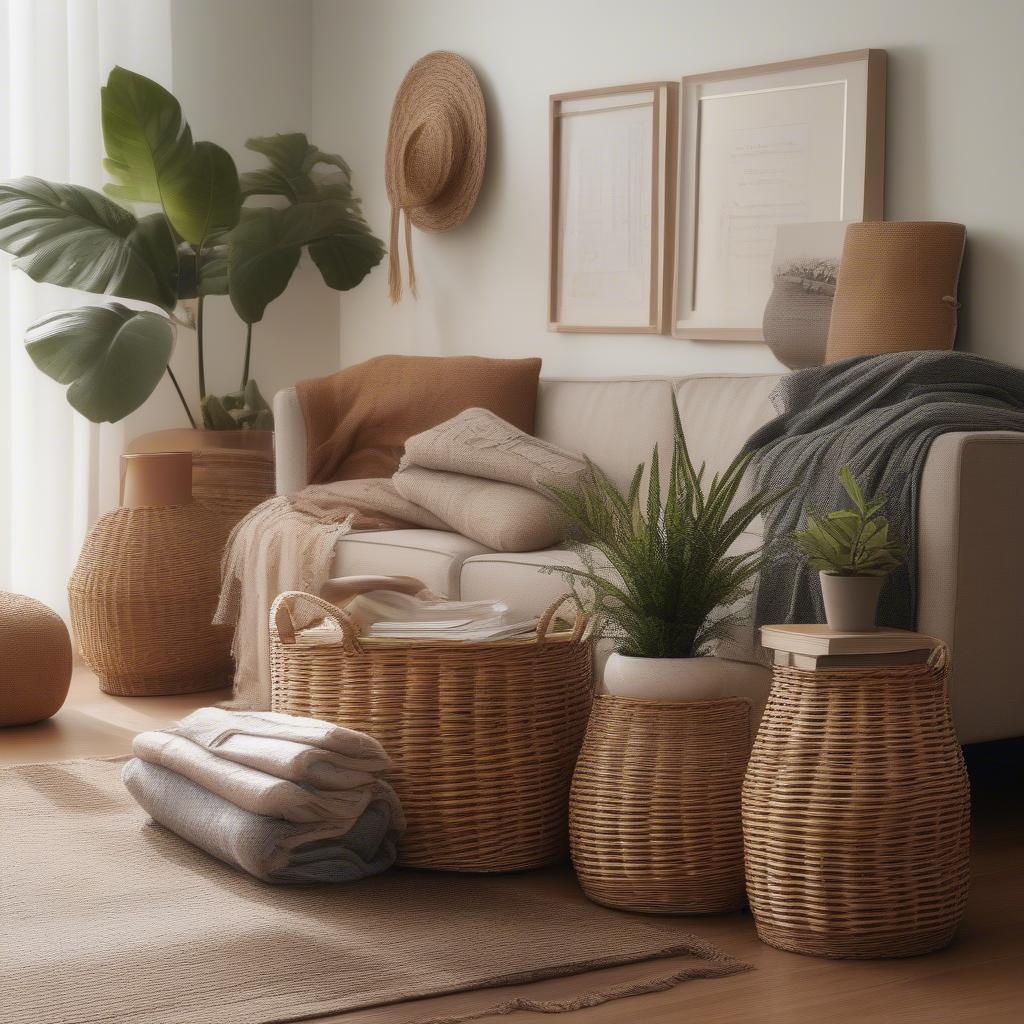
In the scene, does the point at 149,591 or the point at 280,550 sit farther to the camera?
the point at 149,591

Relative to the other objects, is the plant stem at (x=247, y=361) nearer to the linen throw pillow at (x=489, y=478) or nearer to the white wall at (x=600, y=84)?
the white wall at (x=600, y=84)

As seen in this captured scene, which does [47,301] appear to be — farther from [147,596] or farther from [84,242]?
[147,596]

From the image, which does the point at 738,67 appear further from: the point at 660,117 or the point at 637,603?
the point at 637,603

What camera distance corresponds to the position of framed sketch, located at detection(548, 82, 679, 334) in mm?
4133

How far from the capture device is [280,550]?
3771 mm

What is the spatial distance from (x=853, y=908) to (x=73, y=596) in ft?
8.99

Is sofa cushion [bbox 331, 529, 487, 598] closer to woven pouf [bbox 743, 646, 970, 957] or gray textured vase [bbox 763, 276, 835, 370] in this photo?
gray textured vase [bbox 763, 276, 835, 370]

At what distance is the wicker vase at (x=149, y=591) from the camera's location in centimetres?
418

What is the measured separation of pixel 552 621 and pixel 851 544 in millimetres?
629

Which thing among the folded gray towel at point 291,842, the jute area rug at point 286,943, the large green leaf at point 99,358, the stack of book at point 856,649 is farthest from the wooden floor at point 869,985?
the large green leaf at point 99,358

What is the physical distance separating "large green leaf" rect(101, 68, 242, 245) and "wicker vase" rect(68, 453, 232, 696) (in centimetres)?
72

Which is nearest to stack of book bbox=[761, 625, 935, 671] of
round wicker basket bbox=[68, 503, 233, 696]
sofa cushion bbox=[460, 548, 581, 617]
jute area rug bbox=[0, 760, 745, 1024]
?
jute area rug bbox=[0, 760, 745, 1024]

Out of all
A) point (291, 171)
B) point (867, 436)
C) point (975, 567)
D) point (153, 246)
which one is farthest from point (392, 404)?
point (975, 567)

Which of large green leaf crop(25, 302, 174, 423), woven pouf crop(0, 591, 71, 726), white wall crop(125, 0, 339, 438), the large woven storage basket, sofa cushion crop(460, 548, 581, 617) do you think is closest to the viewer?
the large woven storage basket
